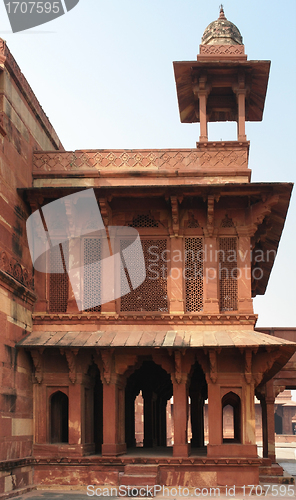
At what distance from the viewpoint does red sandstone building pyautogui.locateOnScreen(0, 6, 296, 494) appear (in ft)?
43.0

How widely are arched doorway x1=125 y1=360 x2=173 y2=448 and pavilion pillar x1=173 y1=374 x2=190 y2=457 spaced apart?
417cm

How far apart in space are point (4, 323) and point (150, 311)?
3.47 metres

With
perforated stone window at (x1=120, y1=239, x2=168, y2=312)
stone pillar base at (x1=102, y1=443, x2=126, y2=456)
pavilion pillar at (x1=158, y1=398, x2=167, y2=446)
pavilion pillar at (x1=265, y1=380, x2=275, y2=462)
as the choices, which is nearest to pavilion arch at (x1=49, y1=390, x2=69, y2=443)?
stone pillar base at (x1=102, y1=443, x2=126, y2=456)

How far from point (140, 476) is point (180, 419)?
149 cm

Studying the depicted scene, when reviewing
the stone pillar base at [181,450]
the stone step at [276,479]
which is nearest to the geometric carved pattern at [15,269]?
the stone pillar base at [181,450]

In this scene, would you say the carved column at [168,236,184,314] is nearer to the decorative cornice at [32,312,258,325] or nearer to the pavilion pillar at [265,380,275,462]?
the decorative cornice at [32,312,258,325]

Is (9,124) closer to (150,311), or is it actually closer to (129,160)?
(129,160)

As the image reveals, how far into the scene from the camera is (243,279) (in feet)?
46.9

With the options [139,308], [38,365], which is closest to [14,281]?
[38,365]

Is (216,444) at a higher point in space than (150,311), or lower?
lower

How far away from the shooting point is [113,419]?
1364 centimetres

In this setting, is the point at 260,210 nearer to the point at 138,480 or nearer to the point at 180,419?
the point at 180,419

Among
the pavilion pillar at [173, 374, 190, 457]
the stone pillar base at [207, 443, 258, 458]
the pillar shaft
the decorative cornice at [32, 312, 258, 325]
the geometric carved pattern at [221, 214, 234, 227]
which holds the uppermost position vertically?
the pillar shaft

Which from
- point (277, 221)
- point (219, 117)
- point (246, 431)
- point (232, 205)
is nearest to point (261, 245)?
point (277, 221)
